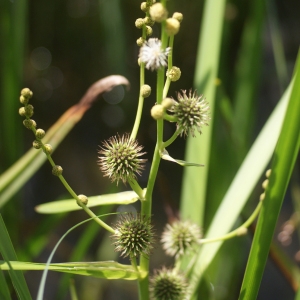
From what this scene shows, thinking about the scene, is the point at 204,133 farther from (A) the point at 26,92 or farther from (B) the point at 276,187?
(A) the point at 26,92

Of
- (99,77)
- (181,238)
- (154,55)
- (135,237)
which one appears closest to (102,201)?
(135,237)

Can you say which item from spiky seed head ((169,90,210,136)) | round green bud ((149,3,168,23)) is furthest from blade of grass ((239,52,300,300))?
round green bud ((149,3,168,23))

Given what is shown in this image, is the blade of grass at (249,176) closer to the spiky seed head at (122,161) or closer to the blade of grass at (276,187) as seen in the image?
the blade of grass at (276,187)

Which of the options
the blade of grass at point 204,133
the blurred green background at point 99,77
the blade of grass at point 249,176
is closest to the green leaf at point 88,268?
the blade of grass at point 249,176

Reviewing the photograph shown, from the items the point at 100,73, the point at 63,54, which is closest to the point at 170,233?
the point at 100,73

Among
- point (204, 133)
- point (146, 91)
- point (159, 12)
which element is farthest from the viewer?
point (204, 133)
